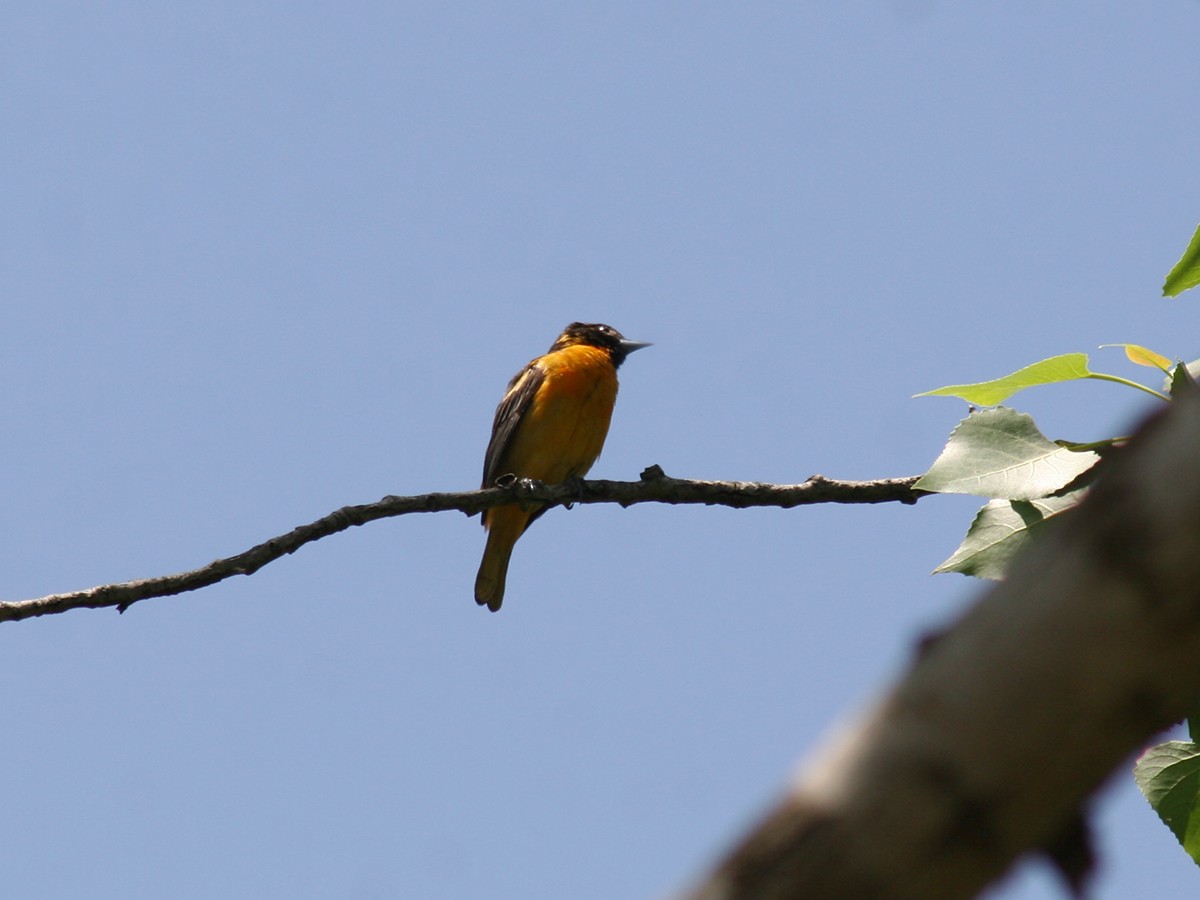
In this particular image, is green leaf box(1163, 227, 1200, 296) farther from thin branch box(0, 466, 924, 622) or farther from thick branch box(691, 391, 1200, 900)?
thick branch box(691, 391, 1200, 900)

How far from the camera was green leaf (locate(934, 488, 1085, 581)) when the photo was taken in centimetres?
295

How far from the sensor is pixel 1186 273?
3.16m

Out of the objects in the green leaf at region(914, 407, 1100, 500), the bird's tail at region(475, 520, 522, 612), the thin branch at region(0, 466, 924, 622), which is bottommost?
the green leaf at region(914, 407, 1100, 500)

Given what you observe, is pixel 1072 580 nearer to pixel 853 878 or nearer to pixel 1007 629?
pixel 1007 629

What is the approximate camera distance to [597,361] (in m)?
9.58

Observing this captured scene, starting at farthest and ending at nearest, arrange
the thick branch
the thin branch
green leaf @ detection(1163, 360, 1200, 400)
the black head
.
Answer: the black head < the thin branch < green leaf @ detection(1163, 360, 1200, 400) < the thick branch

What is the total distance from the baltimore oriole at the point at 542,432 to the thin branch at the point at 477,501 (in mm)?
3982

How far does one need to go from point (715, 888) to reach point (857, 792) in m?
0.10

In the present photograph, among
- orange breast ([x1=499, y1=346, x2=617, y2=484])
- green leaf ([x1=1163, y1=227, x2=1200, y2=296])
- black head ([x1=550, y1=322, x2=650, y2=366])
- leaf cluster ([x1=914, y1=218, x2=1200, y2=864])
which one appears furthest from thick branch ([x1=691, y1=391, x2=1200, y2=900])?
black head ([x1=550, y1=322, x2=650, y2=366])

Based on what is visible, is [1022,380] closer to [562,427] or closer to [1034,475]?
[1034,475]

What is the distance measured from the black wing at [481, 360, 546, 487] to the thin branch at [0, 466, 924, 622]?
4.14 metres

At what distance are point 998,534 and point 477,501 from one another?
5.91 feet

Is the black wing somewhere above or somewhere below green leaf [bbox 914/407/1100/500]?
above

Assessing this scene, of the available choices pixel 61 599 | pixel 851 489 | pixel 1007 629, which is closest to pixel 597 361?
pixel 851 489
